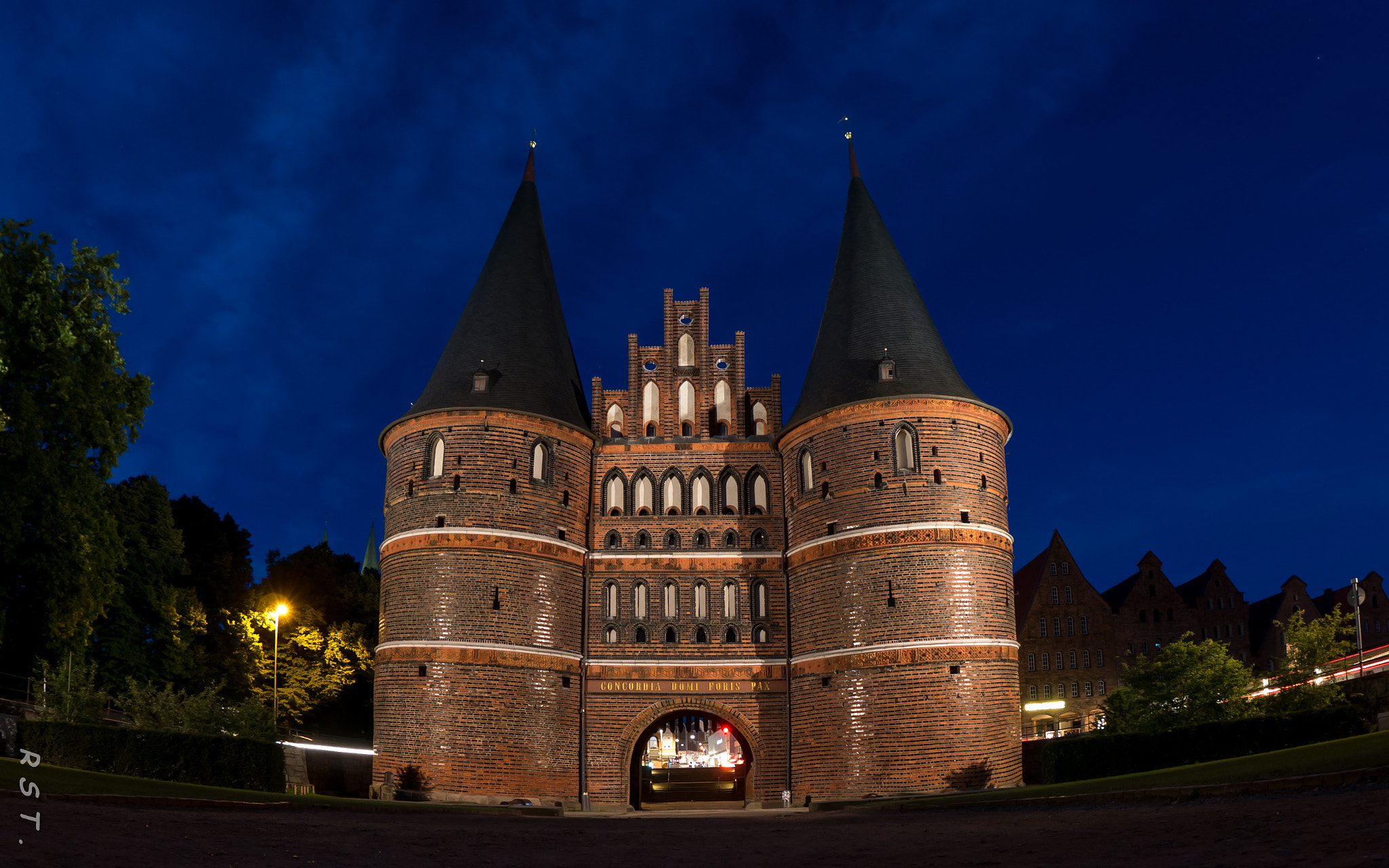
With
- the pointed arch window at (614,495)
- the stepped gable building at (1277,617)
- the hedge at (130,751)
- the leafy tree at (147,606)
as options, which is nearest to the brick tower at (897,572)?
the pointed arch window at (614,495)

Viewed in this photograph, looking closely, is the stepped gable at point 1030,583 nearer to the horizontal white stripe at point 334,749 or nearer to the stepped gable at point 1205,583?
the stepped gable at point 1205,583

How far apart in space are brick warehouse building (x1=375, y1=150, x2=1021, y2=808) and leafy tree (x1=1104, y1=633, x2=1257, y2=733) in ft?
11.3

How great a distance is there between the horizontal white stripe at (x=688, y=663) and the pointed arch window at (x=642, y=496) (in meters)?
4.68

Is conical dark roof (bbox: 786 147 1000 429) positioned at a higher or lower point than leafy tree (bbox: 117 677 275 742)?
higher

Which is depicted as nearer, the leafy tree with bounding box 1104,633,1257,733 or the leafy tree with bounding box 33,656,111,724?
the leafy tree with bounding box 33,656,111,724

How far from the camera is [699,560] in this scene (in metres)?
35.7

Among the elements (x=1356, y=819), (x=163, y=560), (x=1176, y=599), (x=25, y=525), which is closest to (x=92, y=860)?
(x=1356, y=819)

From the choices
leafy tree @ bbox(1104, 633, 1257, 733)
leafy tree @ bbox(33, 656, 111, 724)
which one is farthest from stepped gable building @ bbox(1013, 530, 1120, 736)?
leafy tree @ bbox(33, 656, 111, 724)

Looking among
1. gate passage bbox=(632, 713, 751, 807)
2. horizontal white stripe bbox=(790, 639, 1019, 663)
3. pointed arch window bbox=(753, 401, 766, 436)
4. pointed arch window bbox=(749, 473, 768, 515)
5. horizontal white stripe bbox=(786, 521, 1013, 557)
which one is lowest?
gate passage bbox=(632, 713, 751, 807)

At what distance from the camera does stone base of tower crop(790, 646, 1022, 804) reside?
3017 centimetres

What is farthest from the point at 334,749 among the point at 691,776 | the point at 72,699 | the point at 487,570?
the point at 691,776

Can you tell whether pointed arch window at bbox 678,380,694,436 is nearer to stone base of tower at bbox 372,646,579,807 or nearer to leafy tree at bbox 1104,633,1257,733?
stone base of tower at bbox 372,646,579,807

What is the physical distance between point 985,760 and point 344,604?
1213 inches

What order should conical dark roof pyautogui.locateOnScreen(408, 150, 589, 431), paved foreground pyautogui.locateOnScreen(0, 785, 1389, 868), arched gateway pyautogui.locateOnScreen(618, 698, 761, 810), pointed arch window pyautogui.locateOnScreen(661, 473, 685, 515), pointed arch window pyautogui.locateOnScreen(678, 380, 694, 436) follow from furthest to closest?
pointed arch window pyautogui.locateOnScreen(678, 380, 694, 436), pointed arch window pyautogui.locateOnScreen(661, 473, 685, 515), conical dark roof pyautogui.locateOnScreen(408, 150, 589, 431), arched gateway pyautogui.locateOnScreen(618, 698, 761, 810), paved foreground pyautogui.locateOnScreen(0, 785, 1389, 868)
